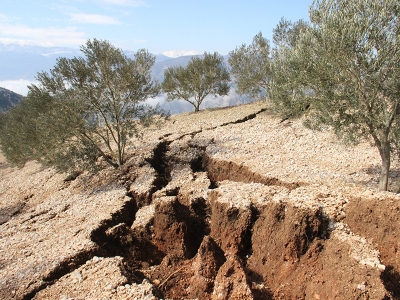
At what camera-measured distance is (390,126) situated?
349 inches

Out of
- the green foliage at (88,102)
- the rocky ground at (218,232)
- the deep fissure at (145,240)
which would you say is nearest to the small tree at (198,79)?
the green foliage at (88,102)

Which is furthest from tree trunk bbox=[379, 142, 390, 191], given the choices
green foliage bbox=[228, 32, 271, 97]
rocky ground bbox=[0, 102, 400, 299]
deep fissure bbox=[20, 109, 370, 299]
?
green foliage bbox=[228, 32, 271, 97]

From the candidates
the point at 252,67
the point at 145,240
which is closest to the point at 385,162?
the point at 145,240

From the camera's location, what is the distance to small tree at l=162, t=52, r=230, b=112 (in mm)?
30597

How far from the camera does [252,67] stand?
2636 cm

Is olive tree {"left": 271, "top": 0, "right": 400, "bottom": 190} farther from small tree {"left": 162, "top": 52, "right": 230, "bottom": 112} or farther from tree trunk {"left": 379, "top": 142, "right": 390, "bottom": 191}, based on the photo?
small tree {"left": 162, "top": 52, "right": 230, "bottom": 112}

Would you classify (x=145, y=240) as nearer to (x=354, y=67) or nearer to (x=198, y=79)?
(x=354, y=67)

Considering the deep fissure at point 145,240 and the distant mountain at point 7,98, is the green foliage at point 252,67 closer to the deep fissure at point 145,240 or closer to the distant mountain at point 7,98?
the deep fissure at point 145,240

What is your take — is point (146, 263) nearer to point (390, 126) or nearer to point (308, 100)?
point (308, 100)

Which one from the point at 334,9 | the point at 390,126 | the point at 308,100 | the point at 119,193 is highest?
the point at 334,9

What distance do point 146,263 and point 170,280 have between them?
1284mm

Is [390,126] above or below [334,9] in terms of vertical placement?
below

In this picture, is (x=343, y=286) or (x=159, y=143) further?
(x=159, y=143)

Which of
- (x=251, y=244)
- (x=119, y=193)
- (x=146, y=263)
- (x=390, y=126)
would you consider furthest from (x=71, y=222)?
(x=390, y=126)
